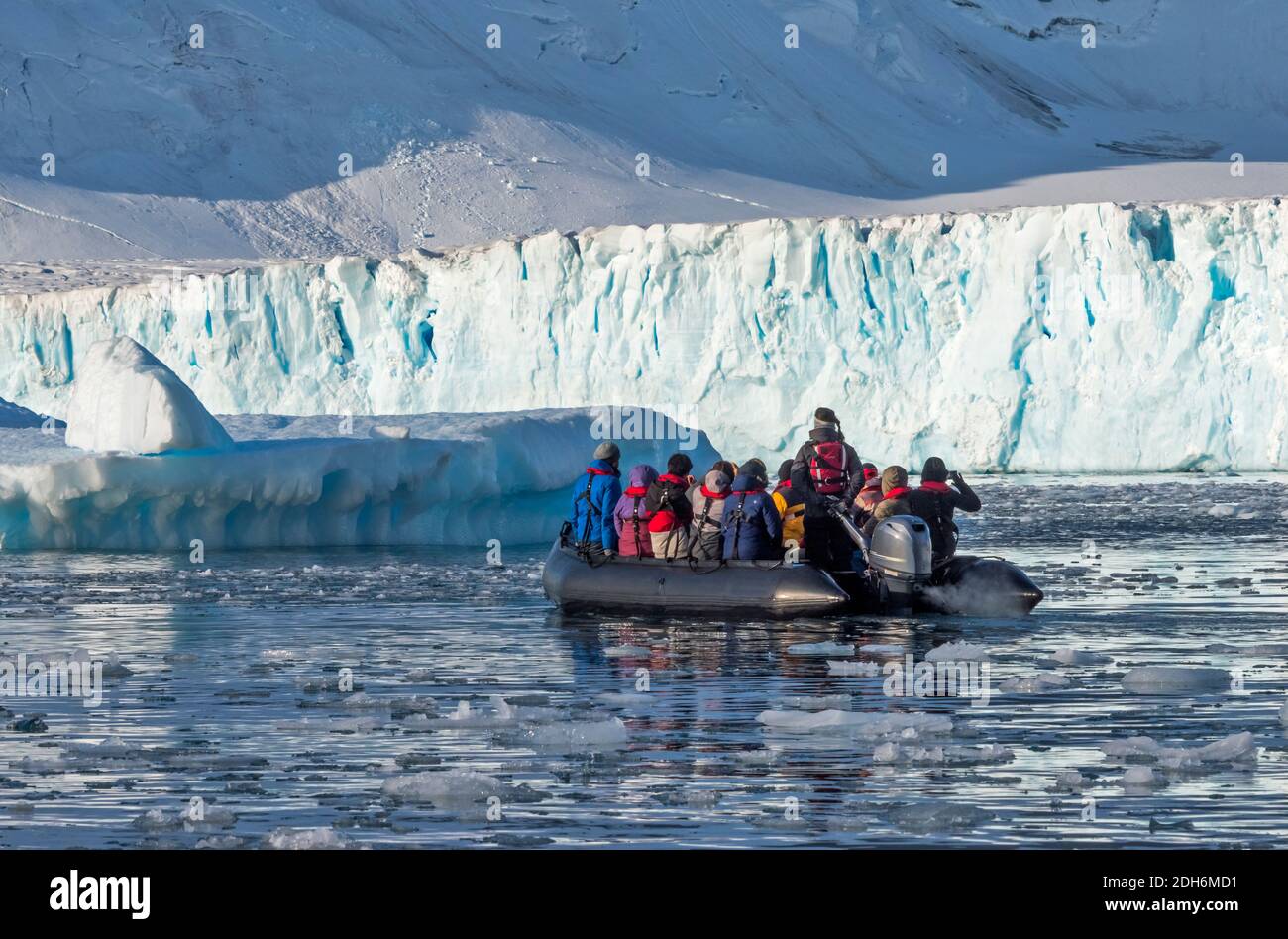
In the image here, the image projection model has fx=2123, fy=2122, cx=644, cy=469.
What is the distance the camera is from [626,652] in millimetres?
13523

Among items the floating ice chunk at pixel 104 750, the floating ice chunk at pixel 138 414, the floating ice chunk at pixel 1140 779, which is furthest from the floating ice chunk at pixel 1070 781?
the floating ice chunk at pixel 138 414

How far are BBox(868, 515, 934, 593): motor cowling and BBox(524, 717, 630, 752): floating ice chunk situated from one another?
15.9 feet

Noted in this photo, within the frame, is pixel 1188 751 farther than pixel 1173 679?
No

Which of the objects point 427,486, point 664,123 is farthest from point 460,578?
point 664,123

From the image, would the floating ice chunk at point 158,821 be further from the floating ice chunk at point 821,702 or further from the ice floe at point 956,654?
the ice floe at point 956,654

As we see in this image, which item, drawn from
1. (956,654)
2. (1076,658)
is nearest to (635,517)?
(956,654)

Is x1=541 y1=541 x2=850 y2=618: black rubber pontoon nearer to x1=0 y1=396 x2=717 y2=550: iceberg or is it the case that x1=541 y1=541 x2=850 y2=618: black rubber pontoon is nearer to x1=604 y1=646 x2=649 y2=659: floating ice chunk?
x1=604 y1=646 x2=649 y2=659: floating ice chunk

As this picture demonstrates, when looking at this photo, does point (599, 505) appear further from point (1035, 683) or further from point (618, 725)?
point (618, 725)

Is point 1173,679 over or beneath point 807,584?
beneath

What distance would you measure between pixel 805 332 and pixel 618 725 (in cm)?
2800

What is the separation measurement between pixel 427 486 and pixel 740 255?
50.5ft

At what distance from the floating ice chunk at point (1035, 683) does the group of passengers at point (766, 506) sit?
2999mm

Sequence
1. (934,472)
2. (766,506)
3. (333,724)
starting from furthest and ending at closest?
1. (934,472)
2. (766,506)
3. (333,724)

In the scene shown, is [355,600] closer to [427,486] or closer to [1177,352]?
[427,486]
